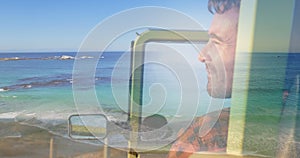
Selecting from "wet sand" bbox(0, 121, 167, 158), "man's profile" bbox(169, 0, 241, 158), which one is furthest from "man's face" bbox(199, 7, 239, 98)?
"wet sand" bbox(0, 121, 167, 158)

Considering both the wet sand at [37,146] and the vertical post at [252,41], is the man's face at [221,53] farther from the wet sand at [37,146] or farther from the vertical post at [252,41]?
the wet sand at [37,146]

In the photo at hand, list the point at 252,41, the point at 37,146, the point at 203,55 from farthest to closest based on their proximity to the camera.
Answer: the point at 37,146 → the point at 252,41 → the point at 203,55

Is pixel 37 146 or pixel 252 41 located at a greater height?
pixel 252 41

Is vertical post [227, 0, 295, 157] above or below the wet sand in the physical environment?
above

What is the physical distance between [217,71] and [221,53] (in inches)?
2.8

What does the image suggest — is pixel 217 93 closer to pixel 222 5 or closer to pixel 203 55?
pixel 203 55

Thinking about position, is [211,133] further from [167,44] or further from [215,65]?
[167,44]

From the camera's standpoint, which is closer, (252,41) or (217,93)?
(217,93)

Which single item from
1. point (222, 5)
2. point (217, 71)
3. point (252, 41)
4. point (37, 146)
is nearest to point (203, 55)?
point (217, 71)

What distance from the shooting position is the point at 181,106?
0.85 meters

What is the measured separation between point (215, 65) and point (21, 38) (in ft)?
12.5

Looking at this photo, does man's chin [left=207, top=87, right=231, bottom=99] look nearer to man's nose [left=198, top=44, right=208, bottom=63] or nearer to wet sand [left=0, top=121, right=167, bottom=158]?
man's nose [left=198, top=44, right=208, bottom=63]

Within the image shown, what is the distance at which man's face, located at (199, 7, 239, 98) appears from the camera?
84cm

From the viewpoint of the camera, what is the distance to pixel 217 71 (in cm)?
87
